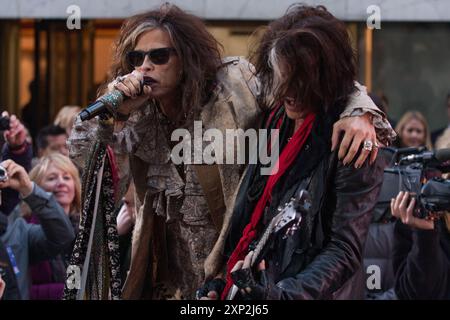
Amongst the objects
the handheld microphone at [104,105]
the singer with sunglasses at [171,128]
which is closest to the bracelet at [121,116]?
the singer with sunglasses at [171,128]

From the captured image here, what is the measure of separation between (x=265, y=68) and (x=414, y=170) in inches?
36.1

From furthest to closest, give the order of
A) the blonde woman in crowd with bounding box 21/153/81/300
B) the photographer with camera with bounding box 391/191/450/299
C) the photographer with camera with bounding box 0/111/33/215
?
1. the blonde woman in crowd with bounding box 21/153/81/300
2. the photographer with camera with bounding box 0/111/33/215
3. the photographer with camera with bounding box 391/191/450/299

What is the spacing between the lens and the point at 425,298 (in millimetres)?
5711

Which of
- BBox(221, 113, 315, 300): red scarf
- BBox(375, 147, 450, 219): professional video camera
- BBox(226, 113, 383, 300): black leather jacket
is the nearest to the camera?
BBox(226, 113, 383, 300): black leather jacket

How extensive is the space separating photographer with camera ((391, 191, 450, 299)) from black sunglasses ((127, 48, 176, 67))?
1.13 m

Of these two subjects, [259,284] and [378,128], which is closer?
[259,284]

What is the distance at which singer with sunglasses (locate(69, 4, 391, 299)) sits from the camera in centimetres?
514

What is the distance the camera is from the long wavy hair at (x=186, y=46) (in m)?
5.22

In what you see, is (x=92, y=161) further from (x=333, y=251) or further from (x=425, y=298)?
(x=425, y=298)

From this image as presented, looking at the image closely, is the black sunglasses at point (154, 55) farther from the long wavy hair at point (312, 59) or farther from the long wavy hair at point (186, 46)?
the long wavy hair at point (312, 59)

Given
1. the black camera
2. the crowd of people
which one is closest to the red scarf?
the crowd of people

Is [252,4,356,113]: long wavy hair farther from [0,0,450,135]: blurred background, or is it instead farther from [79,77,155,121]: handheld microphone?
[0,0,450,135]: blurred background

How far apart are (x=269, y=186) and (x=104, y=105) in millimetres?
729
